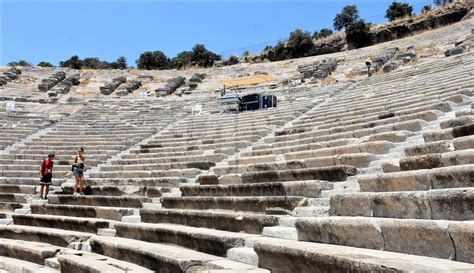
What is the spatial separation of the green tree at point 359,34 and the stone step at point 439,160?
30170 mm

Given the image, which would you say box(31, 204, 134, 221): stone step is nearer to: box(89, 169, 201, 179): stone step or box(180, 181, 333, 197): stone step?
box(180, 181, 333, 197): stone step

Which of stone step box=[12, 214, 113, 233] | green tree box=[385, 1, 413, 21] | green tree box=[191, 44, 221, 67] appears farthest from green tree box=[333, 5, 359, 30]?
stone step box=[12, 214, 113, 233]

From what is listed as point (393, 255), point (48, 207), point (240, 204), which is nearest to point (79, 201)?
point (48, 207)

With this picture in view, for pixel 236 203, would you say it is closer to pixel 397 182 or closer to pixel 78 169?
pixel 397 182

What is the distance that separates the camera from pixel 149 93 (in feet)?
87.2

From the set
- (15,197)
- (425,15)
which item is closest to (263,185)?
(15,197)

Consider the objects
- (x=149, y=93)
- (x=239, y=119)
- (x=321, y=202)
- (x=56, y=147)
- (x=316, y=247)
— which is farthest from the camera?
(x=149, y=93)

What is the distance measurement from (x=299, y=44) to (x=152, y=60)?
20650mm

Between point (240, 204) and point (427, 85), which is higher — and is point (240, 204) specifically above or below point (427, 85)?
below

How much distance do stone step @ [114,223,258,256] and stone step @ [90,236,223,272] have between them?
96 millimetres

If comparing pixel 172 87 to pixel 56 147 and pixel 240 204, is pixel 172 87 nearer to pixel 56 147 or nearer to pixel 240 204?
pixel 56 147

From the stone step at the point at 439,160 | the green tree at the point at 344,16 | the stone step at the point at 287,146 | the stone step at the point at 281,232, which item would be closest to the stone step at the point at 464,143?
the stone step at the point at 439,160

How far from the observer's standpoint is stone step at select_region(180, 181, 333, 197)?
18.7ft

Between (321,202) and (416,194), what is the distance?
5.10 feet
